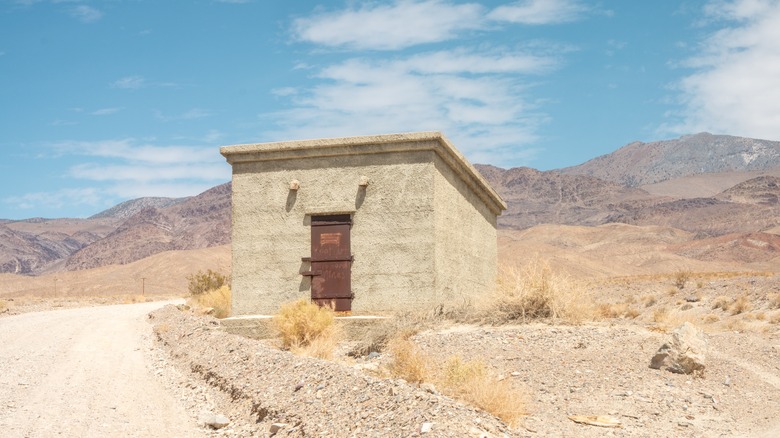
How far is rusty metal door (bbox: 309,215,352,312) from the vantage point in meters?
14.9

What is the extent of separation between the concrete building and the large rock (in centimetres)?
476

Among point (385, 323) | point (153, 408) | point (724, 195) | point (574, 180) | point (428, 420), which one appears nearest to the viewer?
point (428, 420)

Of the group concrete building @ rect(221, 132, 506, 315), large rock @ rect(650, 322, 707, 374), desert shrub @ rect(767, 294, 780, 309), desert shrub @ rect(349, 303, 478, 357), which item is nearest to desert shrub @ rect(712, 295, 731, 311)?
desert shrub @ rect(767, 294, 780, 309)

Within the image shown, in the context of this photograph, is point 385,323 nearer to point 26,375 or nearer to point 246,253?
point 246,253

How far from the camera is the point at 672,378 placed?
10.3m

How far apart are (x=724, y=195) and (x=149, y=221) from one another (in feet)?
311

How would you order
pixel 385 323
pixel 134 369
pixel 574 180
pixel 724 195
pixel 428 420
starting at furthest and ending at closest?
1. pixel 574 180
2. pixel 724 195
3. pixel 385 323
4. pixel 134 369
5. pixel 428 420

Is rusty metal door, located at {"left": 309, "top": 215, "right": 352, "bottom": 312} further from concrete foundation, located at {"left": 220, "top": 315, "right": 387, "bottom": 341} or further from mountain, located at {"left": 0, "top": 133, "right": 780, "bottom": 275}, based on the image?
mountain, located at {"left": 0, "top": 133, "right": 780, "bottom": 275}

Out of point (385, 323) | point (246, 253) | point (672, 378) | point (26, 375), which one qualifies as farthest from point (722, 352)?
point (26, 375)

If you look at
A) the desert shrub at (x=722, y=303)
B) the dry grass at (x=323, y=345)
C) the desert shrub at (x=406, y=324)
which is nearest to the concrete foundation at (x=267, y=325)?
the desert shrub at (x=406, y=324)

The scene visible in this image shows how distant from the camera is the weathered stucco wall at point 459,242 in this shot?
48.8 feet

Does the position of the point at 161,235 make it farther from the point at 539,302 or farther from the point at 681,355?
the point at 681,355

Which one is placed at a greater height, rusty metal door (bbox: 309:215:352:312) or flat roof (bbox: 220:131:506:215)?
flat roof (bbox: 220:131:506:215)

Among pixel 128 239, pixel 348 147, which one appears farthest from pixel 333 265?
pixel 128 239
